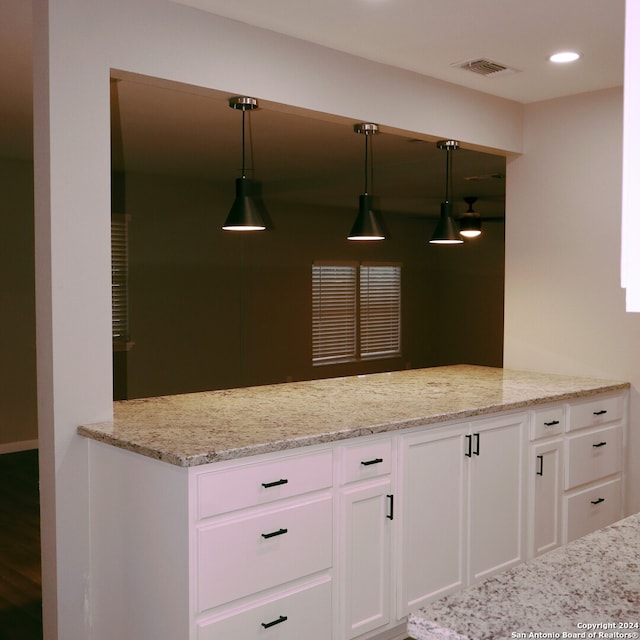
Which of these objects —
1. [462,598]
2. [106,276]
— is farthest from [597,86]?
[462,598]

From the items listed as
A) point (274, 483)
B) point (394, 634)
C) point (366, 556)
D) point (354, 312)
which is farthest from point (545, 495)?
point (354, 312)

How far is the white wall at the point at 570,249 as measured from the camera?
3.91 metres

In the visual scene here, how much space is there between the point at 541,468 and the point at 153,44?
2.46 m

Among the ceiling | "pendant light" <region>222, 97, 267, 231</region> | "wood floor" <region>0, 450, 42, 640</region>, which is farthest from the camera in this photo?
"pendant light" <region>222, 97, 267, 231</region>

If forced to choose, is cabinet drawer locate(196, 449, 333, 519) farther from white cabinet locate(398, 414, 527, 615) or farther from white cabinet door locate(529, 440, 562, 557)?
white cabinet door locate(529, 440, 562, 557)

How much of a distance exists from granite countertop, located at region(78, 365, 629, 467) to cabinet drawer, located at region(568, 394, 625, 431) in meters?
0.06

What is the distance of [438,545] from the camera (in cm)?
293

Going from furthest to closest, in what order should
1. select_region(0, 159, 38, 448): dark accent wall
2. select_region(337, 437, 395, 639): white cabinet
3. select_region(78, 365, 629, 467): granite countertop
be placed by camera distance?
select_region(0, 159, 38, 448): dark accent wall, select_region(337, 437, 395, 639): white cabinet, select_region(78, 365, 629, 467): granite countertop

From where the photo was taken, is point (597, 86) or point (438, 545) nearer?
point (438, 545)

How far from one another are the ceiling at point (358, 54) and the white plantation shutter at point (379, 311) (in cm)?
202

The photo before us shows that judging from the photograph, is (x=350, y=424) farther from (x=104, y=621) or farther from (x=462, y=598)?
(x=462, y=598)

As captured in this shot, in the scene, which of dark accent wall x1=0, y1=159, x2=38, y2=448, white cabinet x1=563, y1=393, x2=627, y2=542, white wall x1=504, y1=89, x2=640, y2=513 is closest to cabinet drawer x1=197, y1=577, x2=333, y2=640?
white cabinet x1=563, y1=393, x2=627, y2=542

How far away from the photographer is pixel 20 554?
3.71 m

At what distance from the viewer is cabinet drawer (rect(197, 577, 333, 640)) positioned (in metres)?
2.20
